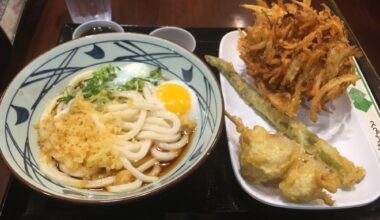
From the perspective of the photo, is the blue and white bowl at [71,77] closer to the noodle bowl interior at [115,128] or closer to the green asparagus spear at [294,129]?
the noodle bowl interior at [115,128]

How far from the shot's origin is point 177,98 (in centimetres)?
182

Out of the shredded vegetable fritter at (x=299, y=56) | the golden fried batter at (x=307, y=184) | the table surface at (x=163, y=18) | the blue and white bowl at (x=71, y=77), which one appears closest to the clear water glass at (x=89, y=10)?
the table surface at (x=163, y=18)

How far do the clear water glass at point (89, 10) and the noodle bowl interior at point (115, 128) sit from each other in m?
0.71

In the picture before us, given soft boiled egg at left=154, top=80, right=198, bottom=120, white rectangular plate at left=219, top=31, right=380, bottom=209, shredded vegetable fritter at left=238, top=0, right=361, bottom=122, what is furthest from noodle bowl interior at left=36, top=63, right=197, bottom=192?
shredded vegetable fritter at left=238, top=0, right=361, bottom=122

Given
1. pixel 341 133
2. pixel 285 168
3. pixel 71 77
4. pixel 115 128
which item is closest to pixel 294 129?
pixel 341 133

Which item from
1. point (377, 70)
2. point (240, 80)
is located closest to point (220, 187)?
point (240, 80)

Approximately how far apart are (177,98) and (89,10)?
108 centimetres

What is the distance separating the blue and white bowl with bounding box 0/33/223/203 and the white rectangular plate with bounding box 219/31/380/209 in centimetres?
20

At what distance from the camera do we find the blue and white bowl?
4.52ft

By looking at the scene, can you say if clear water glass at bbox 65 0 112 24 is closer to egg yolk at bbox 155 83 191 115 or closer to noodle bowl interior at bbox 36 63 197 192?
noodle bowl interior at bbox 36 63 197 192

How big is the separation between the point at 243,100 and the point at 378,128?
0.70 metres

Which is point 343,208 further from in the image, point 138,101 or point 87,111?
point 87,111

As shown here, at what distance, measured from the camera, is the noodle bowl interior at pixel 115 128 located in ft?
4.96

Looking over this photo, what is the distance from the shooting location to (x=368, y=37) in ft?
8.21
